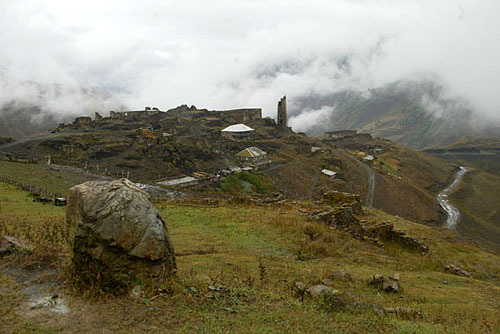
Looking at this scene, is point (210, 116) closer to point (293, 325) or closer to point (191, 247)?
point (191, 247)

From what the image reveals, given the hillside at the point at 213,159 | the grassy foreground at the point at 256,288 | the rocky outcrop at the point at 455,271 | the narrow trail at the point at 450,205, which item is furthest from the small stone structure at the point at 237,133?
the rocky outcrop at the point at 455,271

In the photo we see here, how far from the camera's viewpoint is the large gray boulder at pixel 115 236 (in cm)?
766

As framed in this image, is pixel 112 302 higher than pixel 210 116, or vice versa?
pixel 210 116

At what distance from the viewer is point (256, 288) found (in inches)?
352

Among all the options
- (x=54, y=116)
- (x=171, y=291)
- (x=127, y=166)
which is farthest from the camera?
(x=54, y=116)

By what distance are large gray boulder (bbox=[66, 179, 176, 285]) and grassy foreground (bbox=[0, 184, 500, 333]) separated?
657 mm

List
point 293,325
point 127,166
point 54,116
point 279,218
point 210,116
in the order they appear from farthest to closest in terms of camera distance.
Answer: point 54,116 → point 210,116 → point 127,166 → point 279,218 → point 293,325

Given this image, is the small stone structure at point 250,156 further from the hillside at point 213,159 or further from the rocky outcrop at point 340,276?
the rocky outcrop at point 340,276

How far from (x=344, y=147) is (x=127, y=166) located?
93.5m

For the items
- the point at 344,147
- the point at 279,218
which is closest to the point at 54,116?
the point at 344,147

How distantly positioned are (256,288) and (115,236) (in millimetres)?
4002

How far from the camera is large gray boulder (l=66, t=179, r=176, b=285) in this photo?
7660 mm

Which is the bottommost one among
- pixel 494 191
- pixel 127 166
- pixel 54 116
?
pixel 494 191

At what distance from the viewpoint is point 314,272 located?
11.5 metres
